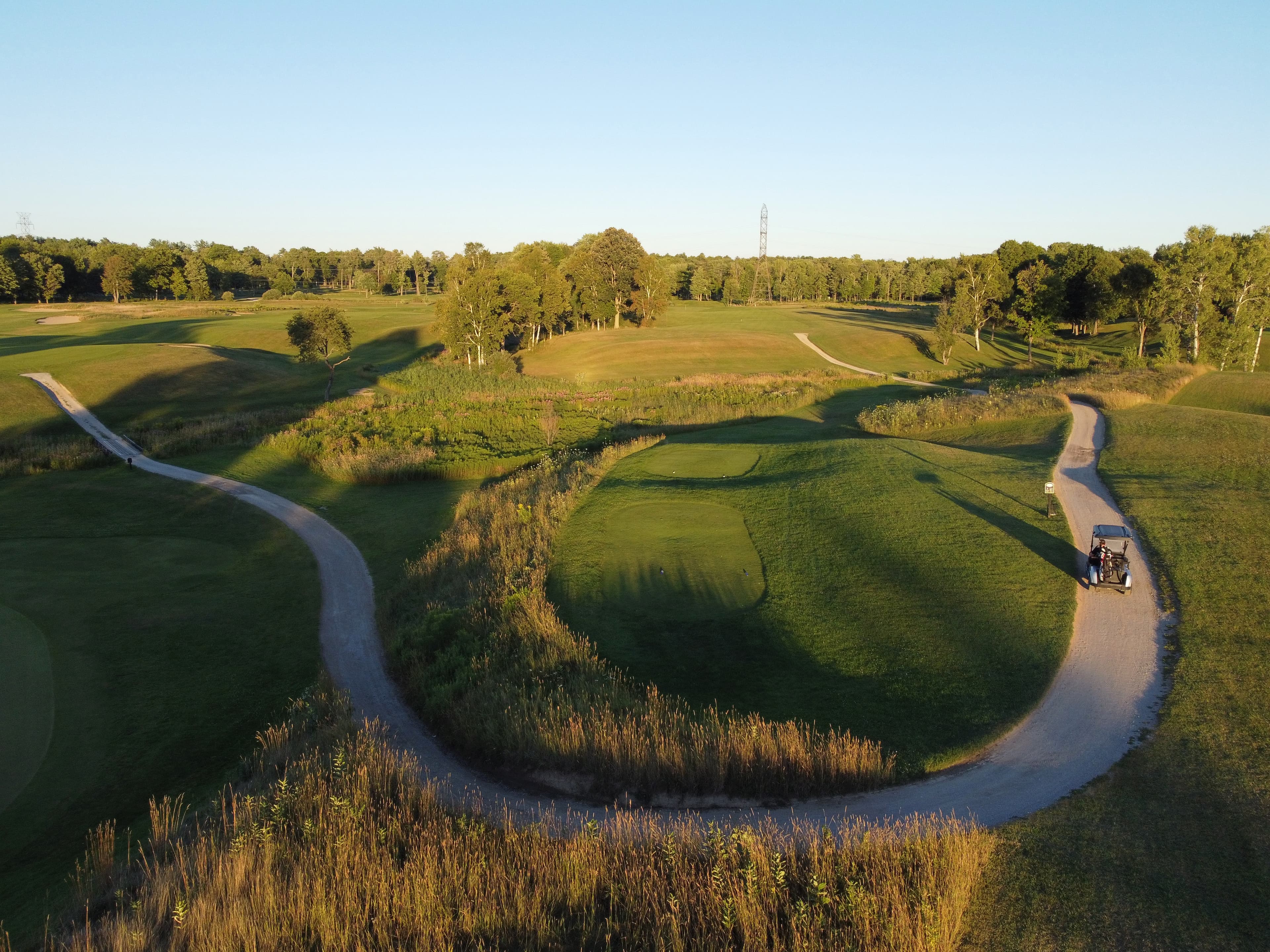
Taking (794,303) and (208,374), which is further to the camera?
(794,303)

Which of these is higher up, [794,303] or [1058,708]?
[794,303]

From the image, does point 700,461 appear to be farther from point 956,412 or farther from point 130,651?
point 130,651

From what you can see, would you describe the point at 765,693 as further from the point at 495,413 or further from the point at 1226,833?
the point at 495,413

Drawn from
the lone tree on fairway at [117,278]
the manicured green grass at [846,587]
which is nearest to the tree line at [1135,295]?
the manicured green grass at [846,587]

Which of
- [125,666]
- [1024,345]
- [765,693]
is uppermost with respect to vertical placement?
[1024,345]

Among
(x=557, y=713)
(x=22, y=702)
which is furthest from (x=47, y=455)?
(x=557, y=713)

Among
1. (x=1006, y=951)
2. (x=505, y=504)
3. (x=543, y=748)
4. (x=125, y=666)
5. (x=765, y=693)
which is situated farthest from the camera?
(x=505, y=504)

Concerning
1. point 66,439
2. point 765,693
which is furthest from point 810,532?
point 66,439
